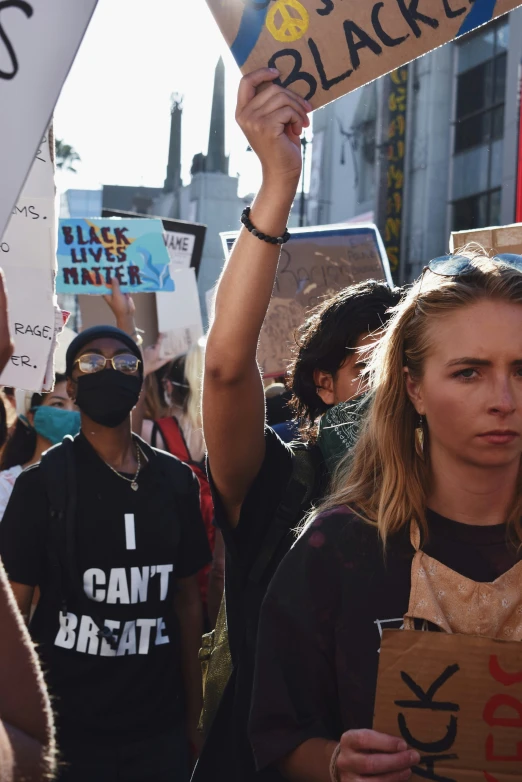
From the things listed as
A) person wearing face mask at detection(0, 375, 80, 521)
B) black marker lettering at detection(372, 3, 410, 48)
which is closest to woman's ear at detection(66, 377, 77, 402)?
person wearing face mask at detection(0, 375, 80, 521)

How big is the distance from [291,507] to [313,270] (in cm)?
271

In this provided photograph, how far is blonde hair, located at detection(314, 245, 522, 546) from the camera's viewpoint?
1965 millimetres

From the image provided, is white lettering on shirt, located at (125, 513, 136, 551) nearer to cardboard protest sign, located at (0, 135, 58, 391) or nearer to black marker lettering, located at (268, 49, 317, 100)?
cardboard protest sign, located at (0, 135, 58, 391)

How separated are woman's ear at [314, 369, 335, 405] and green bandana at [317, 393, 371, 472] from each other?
0.13 metres

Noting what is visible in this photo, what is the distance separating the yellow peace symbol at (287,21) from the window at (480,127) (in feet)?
56.5

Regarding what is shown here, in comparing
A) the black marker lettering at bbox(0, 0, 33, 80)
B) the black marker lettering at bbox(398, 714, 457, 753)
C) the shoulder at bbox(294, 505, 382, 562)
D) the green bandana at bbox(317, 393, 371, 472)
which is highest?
the black marker lettering at bbox(0, 0, 33, 80)

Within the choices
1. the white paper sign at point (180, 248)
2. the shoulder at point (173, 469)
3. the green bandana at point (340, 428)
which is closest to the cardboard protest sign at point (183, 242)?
the white paper sign at point (180, 248)

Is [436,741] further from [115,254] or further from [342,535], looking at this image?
[115,254]

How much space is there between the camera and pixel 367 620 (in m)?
1.83

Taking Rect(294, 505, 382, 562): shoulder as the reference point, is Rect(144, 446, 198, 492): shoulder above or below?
below

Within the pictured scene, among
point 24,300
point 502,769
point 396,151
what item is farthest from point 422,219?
point 502,769

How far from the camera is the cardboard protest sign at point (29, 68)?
5.90 feet

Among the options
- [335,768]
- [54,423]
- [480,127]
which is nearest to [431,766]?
[335,768]

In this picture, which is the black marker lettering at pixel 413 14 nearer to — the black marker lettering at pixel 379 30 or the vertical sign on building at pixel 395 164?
the black marker lettering at pixel 379 30
